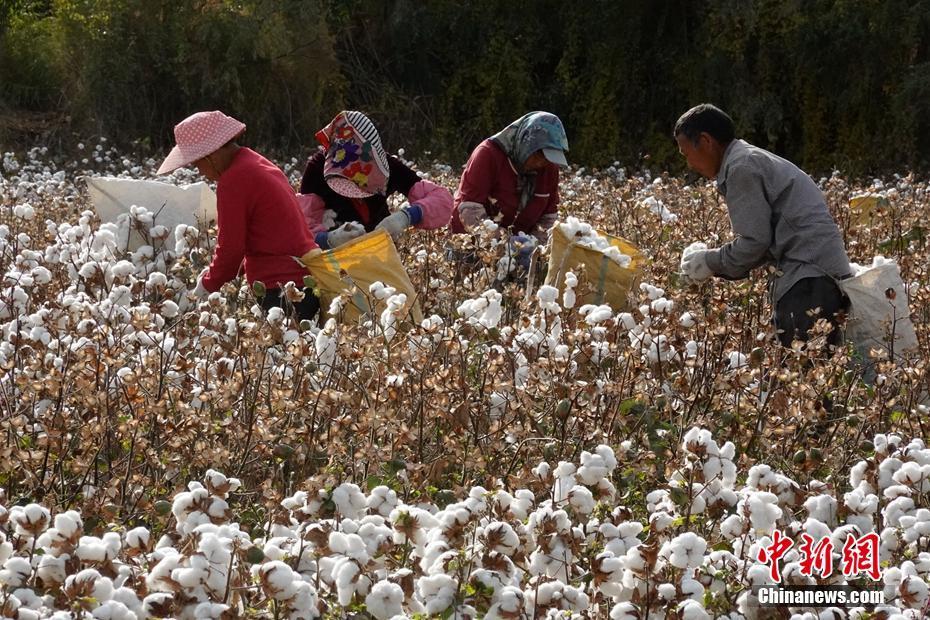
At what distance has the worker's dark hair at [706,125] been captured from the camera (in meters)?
4.29

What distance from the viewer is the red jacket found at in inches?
224

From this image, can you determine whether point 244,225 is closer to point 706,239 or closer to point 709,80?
point 706,239

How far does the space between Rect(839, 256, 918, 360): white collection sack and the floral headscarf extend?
76.7 inches

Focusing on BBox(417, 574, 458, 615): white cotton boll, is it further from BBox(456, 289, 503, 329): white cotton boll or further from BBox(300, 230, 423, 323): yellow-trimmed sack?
BBox(300, 230, 423, 323): yellow-trimmed sack

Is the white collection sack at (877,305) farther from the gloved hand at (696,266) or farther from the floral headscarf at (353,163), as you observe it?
the floral headscarf at (353,163)

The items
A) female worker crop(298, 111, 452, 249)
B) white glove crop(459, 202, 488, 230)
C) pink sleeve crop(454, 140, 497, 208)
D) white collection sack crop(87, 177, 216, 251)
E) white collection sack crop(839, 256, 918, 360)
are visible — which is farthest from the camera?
white collection sack crop(87, 177, 216, 251)

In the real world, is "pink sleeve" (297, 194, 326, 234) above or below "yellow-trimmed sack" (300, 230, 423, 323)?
above

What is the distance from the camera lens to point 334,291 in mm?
4520

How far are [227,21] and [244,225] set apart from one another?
8.72 meters

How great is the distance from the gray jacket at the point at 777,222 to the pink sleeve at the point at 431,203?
1.40 meters

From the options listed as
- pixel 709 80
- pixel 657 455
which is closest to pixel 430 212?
pixel 657 455

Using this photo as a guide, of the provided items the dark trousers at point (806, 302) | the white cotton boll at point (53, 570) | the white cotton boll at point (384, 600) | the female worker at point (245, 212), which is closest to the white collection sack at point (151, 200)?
the female worker at point (245, 212)

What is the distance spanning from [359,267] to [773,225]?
1393 millimetres

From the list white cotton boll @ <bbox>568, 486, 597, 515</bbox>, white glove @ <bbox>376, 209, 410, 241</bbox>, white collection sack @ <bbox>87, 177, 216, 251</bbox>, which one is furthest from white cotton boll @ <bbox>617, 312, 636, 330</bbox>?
white collection sack @ <bbox>87, 177, 216, 251</bbox>
